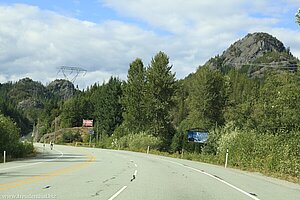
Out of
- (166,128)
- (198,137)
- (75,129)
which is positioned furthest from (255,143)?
(75,129)

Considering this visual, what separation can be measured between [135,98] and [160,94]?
6.91m

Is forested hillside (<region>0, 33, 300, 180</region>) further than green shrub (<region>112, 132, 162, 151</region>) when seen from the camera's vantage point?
No

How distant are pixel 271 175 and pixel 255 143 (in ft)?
19.1

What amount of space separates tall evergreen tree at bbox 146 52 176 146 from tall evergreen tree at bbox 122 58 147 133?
259 cm

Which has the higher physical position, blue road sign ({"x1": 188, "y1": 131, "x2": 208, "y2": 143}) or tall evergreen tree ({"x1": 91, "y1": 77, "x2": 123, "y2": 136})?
tall evergreen tree ({"x1": 91, "y1": 77, "x2": 123, "y2": 136})

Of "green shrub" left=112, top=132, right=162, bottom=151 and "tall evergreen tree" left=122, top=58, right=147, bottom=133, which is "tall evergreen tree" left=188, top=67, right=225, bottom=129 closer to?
"tall evergreen tree" left=122, top=58, right=147, bottom=133

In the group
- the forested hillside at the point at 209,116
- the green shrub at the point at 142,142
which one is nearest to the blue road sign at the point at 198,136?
the forested hillside at the point at 209,116

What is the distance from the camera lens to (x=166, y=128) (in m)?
77.9

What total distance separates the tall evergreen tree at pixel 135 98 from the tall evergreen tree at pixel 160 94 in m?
2.59

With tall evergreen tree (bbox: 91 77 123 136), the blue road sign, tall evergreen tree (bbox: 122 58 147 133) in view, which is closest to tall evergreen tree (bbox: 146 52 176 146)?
tall evergreen tree (bbox: 122 58 147 133)

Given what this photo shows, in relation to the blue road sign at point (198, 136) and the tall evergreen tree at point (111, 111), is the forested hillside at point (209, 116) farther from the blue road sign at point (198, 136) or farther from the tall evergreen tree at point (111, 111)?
the blue road sign at point (198, 136)

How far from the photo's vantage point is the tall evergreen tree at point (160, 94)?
75.9 m

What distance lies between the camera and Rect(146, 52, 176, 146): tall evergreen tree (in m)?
75.9

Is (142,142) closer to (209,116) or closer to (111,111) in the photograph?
(209,116)
